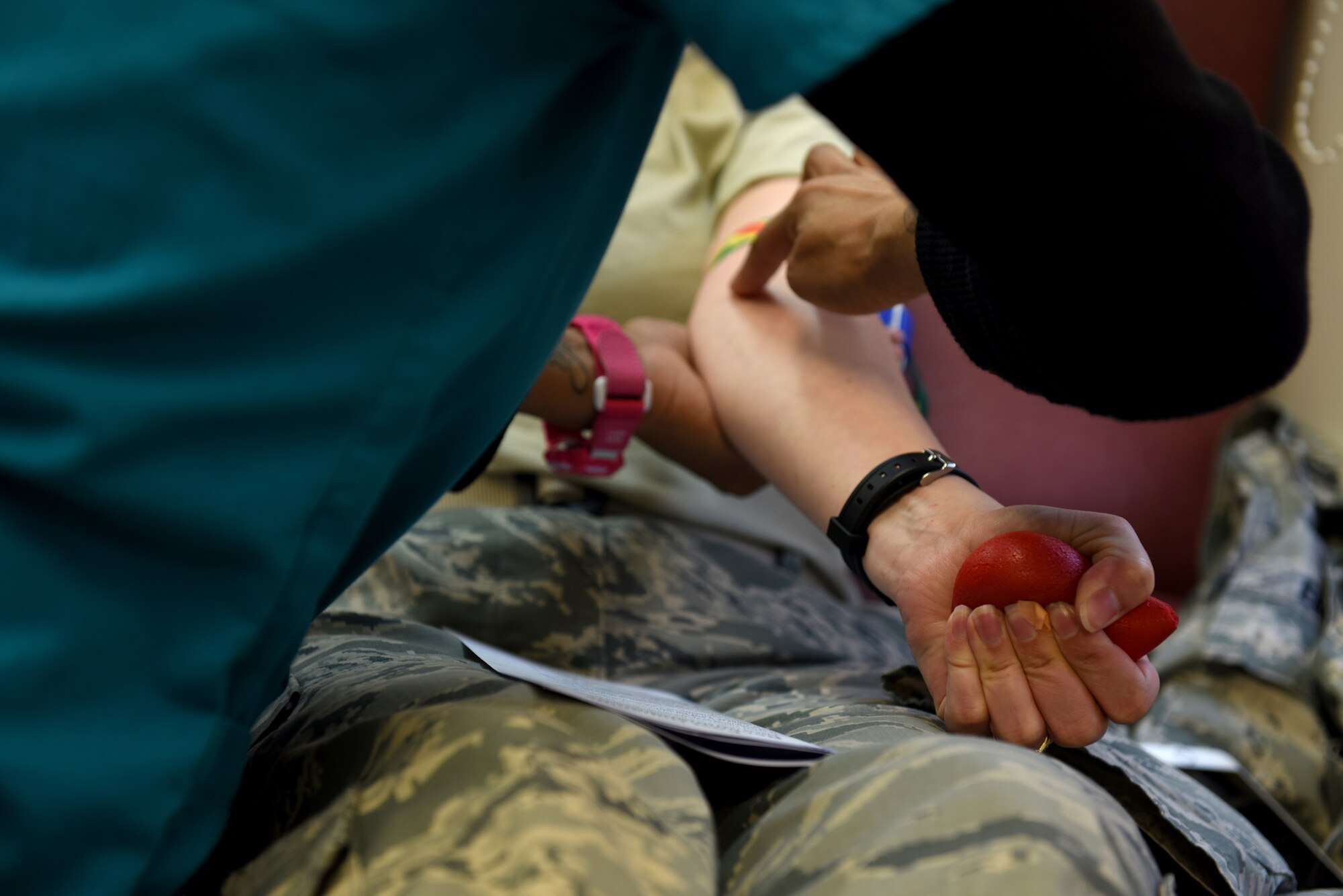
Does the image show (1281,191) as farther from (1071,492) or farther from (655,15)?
(1071,492)

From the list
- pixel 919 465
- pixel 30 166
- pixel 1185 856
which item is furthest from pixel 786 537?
pixel 30 166

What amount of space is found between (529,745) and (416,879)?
64 mm

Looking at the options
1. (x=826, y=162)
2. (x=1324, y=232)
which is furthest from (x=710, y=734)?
(x=1324, y=232)

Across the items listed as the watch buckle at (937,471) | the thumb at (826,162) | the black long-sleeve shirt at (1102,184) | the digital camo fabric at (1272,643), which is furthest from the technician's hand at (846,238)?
the digital camo fabric at (1272,643)

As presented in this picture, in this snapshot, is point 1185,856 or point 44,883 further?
point 1185,856

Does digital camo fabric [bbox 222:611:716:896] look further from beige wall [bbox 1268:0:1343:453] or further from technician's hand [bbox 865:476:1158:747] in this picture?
beige wall [bbox 1268:0:1343:453]

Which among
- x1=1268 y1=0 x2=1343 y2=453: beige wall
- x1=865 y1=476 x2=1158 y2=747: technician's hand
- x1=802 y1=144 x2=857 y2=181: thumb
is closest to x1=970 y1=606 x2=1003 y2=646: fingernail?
x1=865 y1=476 x2=1158 y2=747: technician's hand

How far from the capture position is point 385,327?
0.39 meters

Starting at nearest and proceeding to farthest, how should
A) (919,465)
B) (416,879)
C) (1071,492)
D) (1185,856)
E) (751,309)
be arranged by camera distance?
(416,879), (1185,856), (919,465), (751,309), (1071,492)

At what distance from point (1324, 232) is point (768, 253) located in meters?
0.77

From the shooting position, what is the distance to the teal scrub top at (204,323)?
0.35 m

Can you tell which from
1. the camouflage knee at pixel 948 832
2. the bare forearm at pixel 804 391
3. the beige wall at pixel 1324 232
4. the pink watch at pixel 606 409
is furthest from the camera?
the beige wall at pixel 1324 232

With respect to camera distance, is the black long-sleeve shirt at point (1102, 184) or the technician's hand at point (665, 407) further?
the technician's hand at point (665, 407)

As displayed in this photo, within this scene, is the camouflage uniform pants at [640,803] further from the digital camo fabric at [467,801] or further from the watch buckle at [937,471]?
the watch buckle at [937,471]
